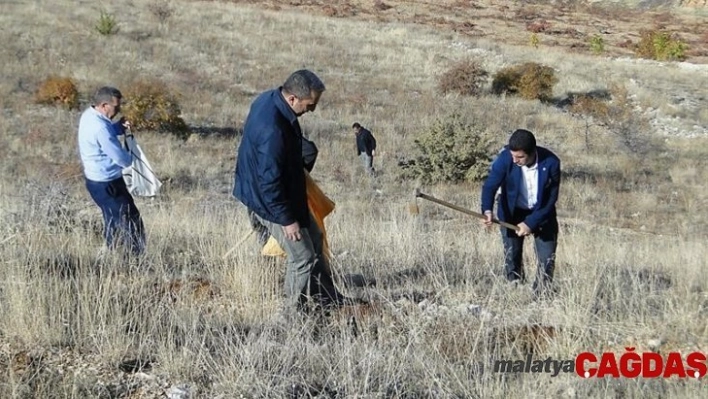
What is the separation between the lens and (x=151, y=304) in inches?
169

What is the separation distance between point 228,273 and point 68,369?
1706 millimetres

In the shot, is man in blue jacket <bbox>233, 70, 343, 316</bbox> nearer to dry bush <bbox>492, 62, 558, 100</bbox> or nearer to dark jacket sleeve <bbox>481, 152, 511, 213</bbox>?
dark jacket sleeve <bbox>481, 152, 511, 213</bbox>

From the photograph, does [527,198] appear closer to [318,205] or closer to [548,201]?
[548,201]

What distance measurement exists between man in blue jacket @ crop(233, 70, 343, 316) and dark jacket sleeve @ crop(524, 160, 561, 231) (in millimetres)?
1821

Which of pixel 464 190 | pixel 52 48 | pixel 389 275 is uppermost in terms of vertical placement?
pixel 52 48

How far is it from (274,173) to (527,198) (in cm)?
231

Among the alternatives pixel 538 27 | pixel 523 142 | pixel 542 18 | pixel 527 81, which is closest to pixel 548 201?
pixel 523 142

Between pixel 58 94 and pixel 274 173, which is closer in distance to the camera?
pixel 274 173

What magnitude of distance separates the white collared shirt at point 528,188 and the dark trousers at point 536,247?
72 mm

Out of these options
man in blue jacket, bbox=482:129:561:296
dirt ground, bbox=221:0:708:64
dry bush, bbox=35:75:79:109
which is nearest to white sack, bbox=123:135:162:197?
man in blue jacket, bbox=482:129:561:296

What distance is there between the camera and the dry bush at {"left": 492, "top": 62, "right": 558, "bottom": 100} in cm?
2616

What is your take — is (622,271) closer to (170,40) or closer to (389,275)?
(389,275)

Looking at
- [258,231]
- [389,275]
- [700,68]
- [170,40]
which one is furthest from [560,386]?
[700,68]

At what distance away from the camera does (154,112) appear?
19.2 metres
